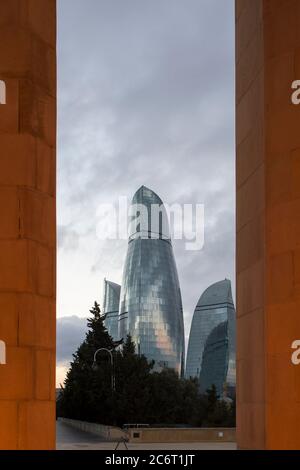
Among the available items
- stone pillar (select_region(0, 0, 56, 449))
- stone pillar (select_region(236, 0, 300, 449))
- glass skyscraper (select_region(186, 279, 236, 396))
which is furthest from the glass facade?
A: stone pillar (select_region(0, 0, 56, 449))

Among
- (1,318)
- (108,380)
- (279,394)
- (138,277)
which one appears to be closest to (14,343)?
(1,318)

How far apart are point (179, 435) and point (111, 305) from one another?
134 meters

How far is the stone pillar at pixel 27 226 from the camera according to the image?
9039 mm

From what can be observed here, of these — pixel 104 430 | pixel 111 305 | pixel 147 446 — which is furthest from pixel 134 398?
pixel 111 305

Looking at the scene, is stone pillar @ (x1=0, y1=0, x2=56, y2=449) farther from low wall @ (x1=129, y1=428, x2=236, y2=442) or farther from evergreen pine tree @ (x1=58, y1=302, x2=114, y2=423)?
evergreen pine tree @ (x1=58, y1=302, x2=114, y2=423)

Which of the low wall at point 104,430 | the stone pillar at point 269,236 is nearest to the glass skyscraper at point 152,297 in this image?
the low wall at point 104,430

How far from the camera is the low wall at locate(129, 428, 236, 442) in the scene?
141ft

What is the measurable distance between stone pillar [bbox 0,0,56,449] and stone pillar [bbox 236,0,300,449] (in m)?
3.01

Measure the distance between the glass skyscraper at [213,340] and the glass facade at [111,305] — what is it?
19.6 meters

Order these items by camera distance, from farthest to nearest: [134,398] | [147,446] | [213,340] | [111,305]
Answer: [111,305]
[213,340]
[134,398]
[147,446]

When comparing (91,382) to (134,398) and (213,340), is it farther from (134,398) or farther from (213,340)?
(213,340)

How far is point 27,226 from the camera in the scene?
9.33m

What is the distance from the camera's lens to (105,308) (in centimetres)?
18050

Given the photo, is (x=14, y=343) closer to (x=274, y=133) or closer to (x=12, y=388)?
(x=12, y=388)
